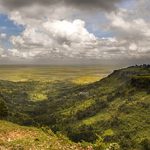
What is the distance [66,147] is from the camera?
51.3 meters

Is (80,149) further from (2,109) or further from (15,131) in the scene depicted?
(2,109)

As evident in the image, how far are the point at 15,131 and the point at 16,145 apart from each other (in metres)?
9.40

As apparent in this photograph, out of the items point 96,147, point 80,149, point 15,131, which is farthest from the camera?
point 15,131

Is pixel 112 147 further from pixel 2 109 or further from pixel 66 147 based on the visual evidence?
pixel 2 109

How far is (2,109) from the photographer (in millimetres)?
108000

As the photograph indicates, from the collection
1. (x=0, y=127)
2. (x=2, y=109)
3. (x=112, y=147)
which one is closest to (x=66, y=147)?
(x=112, y=147)

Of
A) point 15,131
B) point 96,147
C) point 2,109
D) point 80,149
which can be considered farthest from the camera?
point 2,109

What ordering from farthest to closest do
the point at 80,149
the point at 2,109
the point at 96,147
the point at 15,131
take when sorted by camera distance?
the point at 2,109 < the point at 15,131 < the point at 96,147 < the point at 80,149

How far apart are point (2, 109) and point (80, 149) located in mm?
62012

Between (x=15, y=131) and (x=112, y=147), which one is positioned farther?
(x=15, y=131)

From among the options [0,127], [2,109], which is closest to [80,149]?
[0,127]

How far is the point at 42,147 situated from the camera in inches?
1973

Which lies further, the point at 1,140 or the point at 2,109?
the point at 2,109

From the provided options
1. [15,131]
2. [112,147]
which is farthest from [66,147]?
[15,131]
